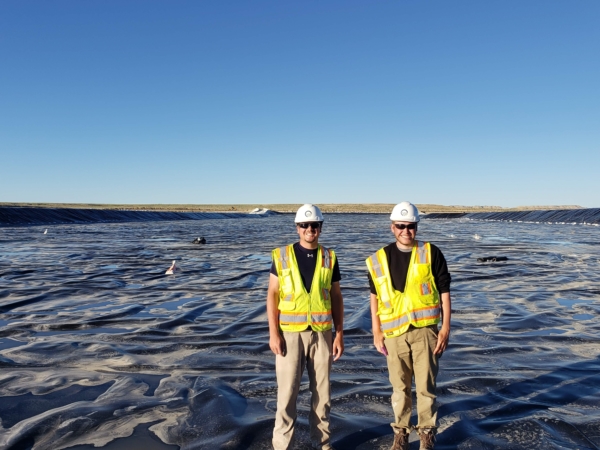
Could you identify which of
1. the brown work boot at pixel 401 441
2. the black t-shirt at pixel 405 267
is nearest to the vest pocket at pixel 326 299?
the black t-shirt at pixel 405 267

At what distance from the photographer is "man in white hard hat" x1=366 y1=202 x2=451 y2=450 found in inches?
182

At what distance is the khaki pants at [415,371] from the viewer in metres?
4.61

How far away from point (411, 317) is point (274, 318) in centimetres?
129

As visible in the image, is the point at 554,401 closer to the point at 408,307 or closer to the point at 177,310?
the point at 408,307

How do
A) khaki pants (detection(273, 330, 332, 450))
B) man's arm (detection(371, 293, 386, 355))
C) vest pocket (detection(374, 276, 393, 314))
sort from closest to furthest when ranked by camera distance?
1. khaki pants (detection(273, 330, 332, 450))
2. vest pocket (detection(374, 276, 393, 314))
3. man's arm (detection(371, 293, 386, 355))

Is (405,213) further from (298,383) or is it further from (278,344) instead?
(298,383)

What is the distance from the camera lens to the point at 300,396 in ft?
20.3

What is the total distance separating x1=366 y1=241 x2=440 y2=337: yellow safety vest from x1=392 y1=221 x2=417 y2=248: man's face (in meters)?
0.08

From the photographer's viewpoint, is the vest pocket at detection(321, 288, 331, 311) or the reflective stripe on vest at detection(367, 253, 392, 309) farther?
the reflective stripe on vest at detection(367, 253, 392, 309)

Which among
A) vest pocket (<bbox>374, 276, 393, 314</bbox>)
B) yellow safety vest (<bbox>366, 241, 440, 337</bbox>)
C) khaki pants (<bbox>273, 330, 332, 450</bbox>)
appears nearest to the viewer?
khaki pants (<bbox>273, 330, 332, 450</bbox>)

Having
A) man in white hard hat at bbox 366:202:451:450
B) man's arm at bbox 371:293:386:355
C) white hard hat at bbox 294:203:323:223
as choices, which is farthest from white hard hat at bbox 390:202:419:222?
man's arm at bbox 371:293:386:355

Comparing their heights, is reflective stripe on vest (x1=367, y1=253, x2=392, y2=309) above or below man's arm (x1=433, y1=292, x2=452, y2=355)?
above

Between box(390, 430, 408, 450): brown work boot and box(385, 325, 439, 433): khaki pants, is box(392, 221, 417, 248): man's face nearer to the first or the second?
box(385, 325, 439, 433): khaki pants

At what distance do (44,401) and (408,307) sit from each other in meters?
4.58
